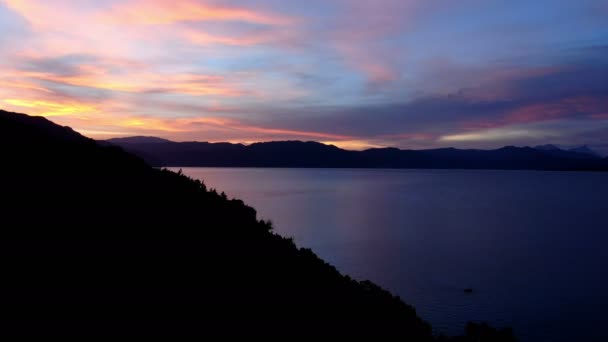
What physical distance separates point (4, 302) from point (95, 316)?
2500 mm

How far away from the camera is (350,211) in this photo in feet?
405

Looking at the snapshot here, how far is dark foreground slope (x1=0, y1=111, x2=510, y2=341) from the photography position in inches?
501

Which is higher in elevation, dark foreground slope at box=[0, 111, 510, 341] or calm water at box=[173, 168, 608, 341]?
dark foreground slope at box=[0, 111, 510, 341]

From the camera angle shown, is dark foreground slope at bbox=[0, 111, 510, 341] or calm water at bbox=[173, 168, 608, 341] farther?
calm water at bbox=[173, 168, 608, 341]

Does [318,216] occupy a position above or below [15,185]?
below

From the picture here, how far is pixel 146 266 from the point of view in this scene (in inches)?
603

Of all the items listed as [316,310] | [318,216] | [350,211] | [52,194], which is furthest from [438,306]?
[350,211]

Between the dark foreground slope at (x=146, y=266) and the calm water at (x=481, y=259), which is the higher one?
the dark foreground slope at (x=146, y=266)

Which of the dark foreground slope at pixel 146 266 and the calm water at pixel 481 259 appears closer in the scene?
the dark foreground slope at pixel 146 266

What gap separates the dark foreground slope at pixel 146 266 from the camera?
41.8 ft

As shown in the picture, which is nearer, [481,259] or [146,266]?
[146,266]

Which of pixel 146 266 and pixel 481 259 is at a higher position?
pixel 146 266

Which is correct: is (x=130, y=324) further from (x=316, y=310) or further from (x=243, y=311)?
(x=316, y=310)

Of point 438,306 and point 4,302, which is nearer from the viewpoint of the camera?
point 4,302
